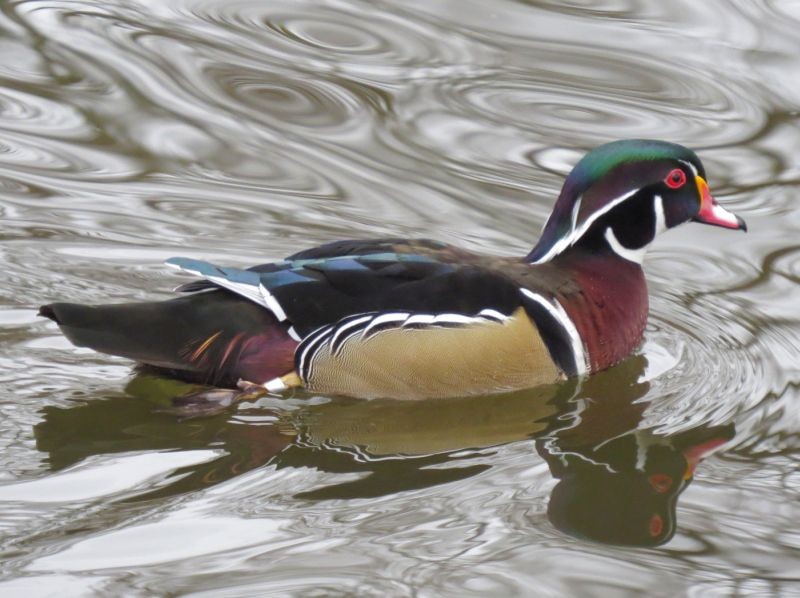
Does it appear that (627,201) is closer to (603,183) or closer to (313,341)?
(603,183)

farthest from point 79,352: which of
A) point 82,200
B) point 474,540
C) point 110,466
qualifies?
point 474,540

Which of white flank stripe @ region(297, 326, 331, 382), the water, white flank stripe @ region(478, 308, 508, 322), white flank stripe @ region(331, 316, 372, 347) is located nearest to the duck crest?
white flank stripe @ region(478, 308, 508, 322)

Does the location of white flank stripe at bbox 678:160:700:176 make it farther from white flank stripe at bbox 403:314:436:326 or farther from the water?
white flank stripe at bbox 403:314:436:326

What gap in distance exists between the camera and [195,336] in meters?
6.14

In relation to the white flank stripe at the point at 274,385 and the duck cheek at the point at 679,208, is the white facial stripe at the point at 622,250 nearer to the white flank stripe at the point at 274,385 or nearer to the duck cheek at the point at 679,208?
the duck cheek at the point at 679,208

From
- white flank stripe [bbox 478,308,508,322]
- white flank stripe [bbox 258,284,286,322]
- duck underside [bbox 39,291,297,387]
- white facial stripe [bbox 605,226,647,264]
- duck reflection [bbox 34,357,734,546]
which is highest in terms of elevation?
white facial stripe [bbox 605,226,647,264]

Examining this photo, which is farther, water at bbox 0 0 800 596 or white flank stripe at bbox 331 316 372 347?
white flank stripe at bbox 331 316 372 347

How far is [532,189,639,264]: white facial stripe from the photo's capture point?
6707 millimetres

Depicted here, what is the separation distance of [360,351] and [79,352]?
49.0 inches

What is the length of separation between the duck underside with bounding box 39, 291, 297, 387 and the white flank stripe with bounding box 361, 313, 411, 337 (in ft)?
1.03

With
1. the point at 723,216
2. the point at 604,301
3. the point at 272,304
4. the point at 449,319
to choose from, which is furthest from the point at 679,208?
the point at 272,304

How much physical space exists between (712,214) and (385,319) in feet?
5.49

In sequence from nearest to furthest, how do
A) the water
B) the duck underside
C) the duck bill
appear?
the water < the duck underside < the duck bill

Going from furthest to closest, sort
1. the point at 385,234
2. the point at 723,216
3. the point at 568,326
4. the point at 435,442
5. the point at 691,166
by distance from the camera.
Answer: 1. the point at 385,234
2. the point at 723,216
3. the point at 691,166
4. the point at 568,326
5. the point at 435,442
